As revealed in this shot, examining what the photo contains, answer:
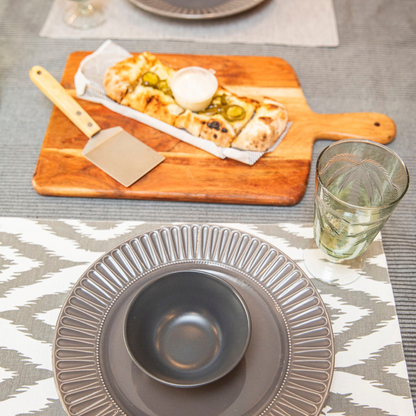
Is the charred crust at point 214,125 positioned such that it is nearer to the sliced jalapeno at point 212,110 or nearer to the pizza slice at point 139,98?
the sliced jalapeno at point 212,110

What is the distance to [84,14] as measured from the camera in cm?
153

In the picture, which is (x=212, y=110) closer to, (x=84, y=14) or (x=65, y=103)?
(x=65, y=103)

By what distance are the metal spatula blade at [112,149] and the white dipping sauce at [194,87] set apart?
0.17 metres

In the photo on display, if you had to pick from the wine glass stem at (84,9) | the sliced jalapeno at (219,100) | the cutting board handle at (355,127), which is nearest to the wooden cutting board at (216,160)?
the cutting board handle at (355,127)

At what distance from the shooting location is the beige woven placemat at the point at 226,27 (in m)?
1.46

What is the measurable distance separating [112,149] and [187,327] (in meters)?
0.55

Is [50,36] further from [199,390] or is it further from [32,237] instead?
[199,390]

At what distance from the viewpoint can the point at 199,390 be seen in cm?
63

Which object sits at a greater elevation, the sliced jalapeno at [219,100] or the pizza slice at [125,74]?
the pizza slice at [125,74]

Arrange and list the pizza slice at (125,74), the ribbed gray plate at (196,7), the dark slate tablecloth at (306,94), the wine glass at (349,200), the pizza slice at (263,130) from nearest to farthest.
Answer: the wine glass at (349,200)
the dark slate tablecloth at (306,94)
the pizza slice at (263,130)
the pizza slice at (125,74)
the ribbed gray plate at (196,7)

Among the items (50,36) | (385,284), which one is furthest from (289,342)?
(50,36)

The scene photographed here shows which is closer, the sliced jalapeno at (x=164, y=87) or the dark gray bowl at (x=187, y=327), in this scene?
the dark gray bowl at (x=187, y=327)

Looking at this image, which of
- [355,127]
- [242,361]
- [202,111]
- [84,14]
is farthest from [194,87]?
[242,361]

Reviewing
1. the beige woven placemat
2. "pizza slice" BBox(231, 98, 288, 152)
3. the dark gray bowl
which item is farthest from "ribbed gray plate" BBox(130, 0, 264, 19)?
the dark gray bowl
